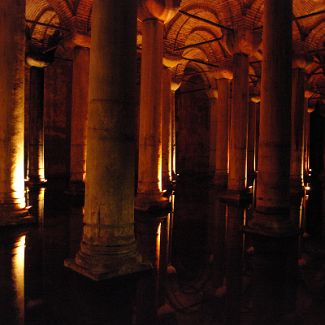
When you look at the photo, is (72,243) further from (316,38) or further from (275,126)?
(316,38)

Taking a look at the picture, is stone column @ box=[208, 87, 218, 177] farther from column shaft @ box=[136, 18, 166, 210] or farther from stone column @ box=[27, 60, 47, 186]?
column shaft @ box=[136, 18, 166, 210]

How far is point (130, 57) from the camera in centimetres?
490

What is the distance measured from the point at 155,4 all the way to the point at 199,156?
18932 mm

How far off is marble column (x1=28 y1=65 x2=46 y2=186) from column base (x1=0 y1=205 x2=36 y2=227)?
826cm

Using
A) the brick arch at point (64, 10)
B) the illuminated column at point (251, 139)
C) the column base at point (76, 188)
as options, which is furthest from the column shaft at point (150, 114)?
the illuminated column at point (251, 139)

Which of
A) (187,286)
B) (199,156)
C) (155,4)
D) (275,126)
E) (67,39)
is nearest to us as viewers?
(187,286)

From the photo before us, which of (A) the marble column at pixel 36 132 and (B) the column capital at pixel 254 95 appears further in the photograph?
(B) the column capital at pixel 254 95

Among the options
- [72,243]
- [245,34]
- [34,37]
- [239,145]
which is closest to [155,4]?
[245,34]

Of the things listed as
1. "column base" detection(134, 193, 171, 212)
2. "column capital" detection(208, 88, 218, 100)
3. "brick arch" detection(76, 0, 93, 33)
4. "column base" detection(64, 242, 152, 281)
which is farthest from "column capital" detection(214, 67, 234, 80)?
"column base" detection(64, 242, 152, 281)

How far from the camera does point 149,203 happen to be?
31.7 ft

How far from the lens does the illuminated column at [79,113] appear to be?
1265 cm

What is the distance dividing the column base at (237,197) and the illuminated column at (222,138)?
3787 millimetres

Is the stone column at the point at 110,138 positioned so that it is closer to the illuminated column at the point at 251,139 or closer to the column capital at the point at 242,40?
the column capital at the point at 242,40

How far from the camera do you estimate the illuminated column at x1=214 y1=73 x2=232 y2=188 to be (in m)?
15.9
